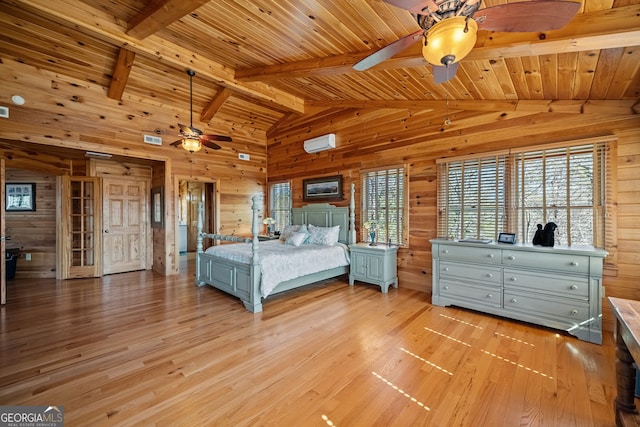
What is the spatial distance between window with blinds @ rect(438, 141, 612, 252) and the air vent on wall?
5.30 meters

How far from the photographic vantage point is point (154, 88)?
4.87 meters

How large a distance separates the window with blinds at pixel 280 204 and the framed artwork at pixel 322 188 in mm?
660

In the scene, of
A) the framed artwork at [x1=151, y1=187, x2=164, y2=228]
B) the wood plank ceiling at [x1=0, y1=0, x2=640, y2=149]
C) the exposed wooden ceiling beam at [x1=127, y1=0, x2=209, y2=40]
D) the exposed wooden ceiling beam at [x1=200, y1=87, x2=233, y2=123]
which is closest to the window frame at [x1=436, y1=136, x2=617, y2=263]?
the wood plank ceiling at [x1=0, y1=0, x2=640, y2=149]

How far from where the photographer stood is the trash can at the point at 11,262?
491 centimetres

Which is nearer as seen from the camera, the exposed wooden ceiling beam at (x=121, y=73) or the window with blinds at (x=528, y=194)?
the window with blinds at (x=528, y=194)

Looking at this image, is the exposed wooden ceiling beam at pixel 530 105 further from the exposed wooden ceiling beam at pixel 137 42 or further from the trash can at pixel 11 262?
the trash can at pixel 11 262

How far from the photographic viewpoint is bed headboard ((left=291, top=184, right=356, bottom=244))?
5.00 meters

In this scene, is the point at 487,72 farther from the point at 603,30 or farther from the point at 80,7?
the point at 80,7

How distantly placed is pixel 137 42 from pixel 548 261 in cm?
563

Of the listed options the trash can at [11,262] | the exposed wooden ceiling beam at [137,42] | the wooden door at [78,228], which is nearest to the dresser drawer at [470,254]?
the exposed wooden ceiling beam at [137,42]

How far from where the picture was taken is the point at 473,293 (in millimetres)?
3377

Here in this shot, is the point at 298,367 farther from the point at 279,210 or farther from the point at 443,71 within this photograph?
the point at 279,210

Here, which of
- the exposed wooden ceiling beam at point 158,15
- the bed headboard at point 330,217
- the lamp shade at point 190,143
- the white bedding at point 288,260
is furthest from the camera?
the bed headboard at point 330,217

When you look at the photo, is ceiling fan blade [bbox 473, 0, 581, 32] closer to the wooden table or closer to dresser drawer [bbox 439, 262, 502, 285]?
the wooden table
